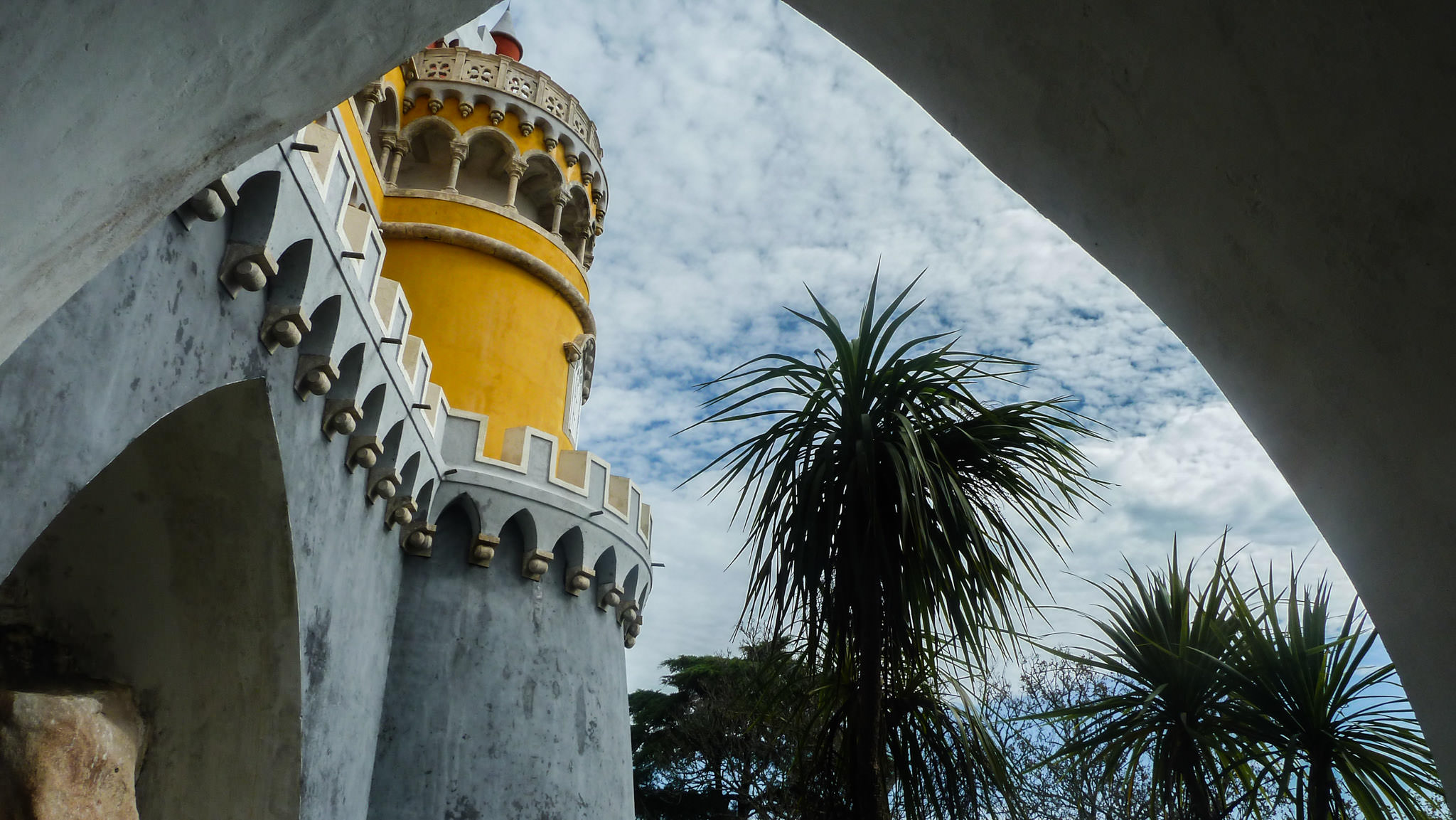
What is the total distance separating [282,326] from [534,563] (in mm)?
4311

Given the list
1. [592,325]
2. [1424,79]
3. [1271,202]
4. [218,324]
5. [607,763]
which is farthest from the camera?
[592,325]

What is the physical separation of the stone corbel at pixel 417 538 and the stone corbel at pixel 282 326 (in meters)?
3.26

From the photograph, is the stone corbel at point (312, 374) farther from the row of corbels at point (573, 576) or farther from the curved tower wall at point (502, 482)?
the row of corbels at point (573, 576)

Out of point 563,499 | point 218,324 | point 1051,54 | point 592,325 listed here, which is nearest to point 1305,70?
point 1051,54

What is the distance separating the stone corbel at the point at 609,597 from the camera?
1004 centimetres

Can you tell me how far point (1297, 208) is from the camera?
133cm

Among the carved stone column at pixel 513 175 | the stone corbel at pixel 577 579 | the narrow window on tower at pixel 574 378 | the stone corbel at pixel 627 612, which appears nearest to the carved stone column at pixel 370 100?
the carved stone column at pixel 513 175

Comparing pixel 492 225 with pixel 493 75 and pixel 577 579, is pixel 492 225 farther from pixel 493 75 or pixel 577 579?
pixel 577 579

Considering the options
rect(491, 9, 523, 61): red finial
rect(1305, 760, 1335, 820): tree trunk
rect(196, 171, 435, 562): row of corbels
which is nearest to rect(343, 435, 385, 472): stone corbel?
rect(196, 171, 435, 562): row of corbels

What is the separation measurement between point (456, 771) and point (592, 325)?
615 cm

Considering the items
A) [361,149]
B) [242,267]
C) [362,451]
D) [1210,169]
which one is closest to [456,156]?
[361,149]

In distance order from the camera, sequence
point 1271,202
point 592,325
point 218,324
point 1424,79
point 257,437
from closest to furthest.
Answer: point 1424,79, point 1271,202, point 218,324, point 257,437, point 592,325

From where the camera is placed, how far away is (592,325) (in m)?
12.5

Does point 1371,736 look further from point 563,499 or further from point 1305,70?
point 563,499
